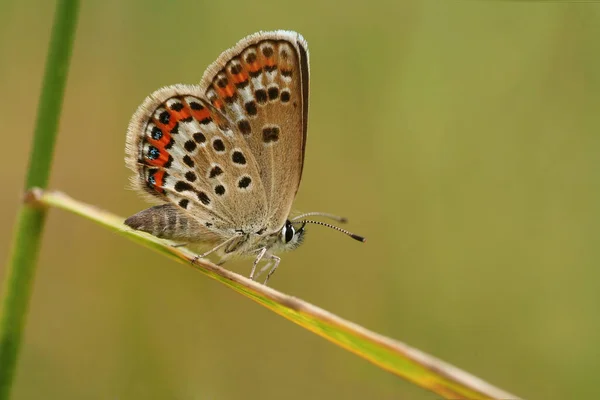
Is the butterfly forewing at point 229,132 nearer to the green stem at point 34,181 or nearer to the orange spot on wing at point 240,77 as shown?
the orange spot on wing at point 240,77

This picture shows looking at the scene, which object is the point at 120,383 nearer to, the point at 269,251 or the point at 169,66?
the point at 269,251

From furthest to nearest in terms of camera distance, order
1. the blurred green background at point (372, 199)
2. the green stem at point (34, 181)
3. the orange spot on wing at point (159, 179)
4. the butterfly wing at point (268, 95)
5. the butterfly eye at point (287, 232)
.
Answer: the blurred green background at point (372, 199), the butterfly eye at point (287, 232), the orange spot on wing at point (159, 179), the butterfly wing at point (268, 95), the green stem at point (34, 181)

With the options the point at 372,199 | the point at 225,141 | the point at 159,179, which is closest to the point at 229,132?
the point at 225,141

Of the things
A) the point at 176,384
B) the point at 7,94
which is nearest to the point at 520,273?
the point at 176,384

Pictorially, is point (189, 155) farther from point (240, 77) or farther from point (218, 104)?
point (240, 77)

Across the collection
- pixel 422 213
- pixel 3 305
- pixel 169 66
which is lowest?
pixel 3 305

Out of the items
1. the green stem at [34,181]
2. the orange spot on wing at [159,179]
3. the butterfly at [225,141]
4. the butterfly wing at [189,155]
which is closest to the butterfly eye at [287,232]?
the butterfly at [225,141]

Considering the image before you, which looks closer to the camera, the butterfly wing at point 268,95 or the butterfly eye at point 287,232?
the butterfly wing at point 268,95
